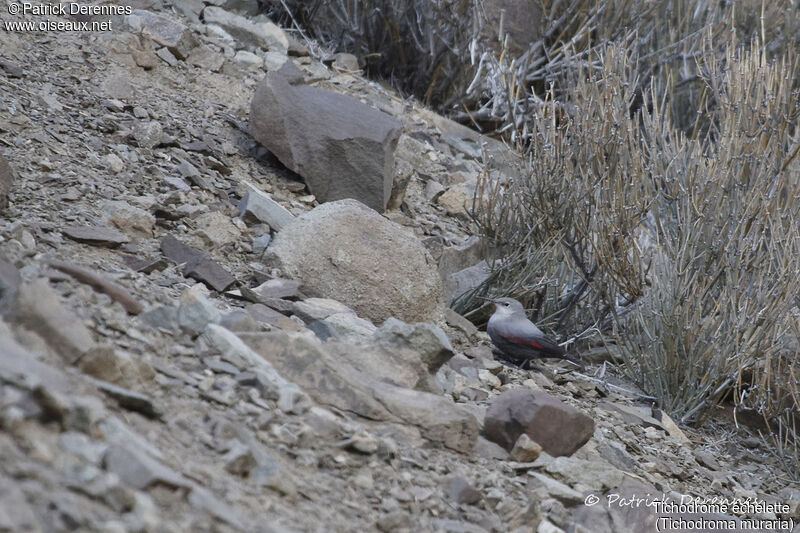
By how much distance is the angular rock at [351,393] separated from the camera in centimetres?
300

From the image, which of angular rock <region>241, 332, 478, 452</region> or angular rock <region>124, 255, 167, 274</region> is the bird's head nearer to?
angular rock <region>241, 332, 478, 452</region>

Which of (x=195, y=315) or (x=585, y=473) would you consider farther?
(x=585, y=473)

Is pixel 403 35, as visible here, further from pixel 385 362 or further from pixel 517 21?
pixel 385 362

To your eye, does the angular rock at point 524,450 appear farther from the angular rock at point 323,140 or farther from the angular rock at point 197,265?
the angular rock at point 323,140

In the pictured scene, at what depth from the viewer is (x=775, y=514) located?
4.16m

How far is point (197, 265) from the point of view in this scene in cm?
412

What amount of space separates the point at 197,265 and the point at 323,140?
5.40 feet

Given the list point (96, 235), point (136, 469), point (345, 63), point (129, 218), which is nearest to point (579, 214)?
point (129, 218)

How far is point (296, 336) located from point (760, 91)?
3655 millimetres

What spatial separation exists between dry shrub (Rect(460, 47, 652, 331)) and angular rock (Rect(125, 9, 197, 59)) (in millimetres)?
2640

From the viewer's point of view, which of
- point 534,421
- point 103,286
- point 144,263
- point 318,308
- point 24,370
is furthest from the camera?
point 318,308

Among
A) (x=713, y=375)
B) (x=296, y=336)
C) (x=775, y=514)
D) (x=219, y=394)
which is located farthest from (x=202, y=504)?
(x=713, y=375)

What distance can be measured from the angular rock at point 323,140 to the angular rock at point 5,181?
6.08ft

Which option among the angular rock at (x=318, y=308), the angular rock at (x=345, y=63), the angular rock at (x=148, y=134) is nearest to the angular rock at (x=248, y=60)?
the angular rock at (x=345, y=63)
